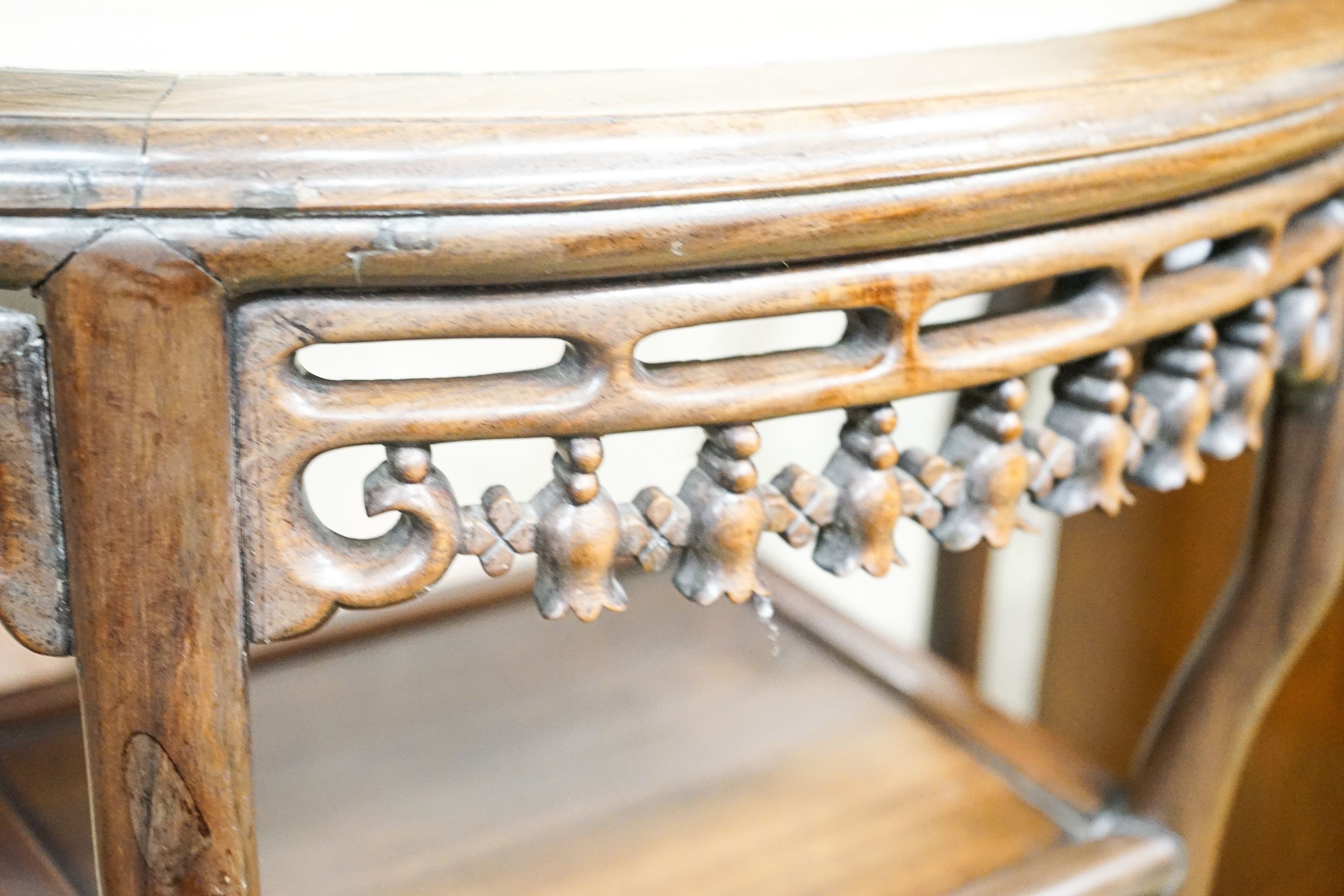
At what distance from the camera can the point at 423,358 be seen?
0.71m

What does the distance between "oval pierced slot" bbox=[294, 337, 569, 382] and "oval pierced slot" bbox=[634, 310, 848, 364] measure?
77 millimetres

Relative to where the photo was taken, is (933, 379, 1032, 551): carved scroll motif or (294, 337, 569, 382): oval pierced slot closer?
(933, 379, 1032, 551): carved scroll motif

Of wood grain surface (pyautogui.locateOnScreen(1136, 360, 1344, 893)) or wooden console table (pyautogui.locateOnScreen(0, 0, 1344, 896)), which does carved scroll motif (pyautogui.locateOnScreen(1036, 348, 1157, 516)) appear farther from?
wood grain surface (pyautogui.locateOnScreen(1136, 360, 1344, 893))

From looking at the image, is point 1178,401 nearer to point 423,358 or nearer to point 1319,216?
point 1319,216

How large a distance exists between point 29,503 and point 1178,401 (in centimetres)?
30

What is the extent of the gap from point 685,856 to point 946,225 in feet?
1.10

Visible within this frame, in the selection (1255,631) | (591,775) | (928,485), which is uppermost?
(928,485)

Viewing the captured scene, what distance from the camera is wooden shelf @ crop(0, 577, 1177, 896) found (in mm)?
510

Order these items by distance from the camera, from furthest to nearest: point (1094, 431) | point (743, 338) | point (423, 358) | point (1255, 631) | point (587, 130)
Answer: point (743, 338), point (423, 358), point (1255, 631), point (1094, 431), point (587, 130)

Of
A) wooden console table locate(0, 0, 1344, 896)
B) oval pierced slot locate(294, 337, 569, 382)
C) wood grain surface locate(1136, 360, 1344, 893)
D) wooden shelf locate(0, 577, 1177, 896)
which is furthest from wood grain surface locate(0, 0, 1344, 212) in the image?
oval pierced slot locate(294, 337, 569, 382)

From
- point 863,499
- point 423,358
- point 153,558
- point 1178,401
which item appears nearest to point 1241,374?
point 1178,401

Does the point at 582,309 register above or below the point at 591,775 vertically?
above

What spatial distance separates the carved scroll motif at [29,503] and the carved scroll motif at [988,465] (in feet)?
0.68

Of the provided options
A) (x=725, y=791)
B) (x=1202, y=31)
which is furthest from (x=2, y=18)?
(x=725, y=791)
